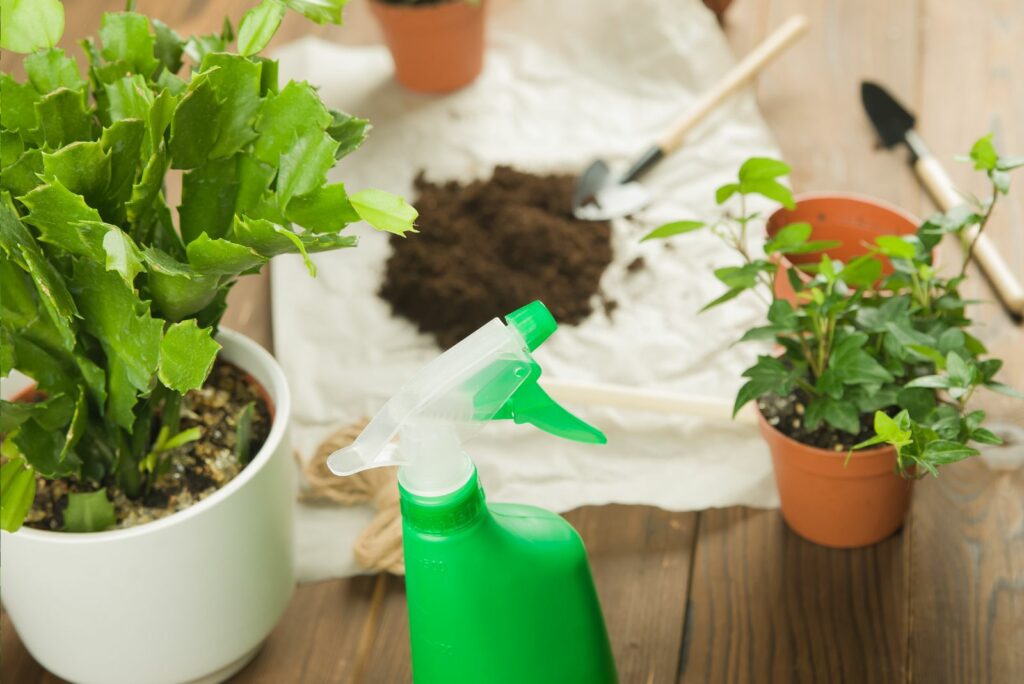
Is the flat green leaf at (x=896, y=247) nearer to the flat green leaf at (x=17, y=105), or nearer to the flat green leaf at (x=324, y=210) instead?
the flat green leaf at (x=324, y=210)

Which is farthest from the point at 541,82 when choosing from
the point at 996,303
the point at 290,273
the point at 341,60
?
the point at 996,303

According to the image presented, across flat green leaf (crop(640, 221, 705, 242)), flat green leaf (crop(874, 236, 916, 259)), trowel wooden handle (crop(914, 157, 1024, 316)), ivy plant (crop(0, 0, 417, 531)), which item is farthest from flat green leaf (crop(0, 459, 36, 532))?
trowel wooden handle (crop(914, 157, 1024, 316))

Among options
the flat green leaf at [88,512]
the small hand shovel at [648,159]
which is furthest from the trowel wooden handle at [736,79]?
the flat green leaf at [88,512]

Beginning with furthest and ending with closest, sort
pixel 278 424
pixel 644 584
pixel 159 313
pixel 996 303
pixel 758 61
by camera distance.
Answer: pixel 758 61 < pixel 996 303 < pixel 644 584 < pixel 278 424 < pixel 159 313

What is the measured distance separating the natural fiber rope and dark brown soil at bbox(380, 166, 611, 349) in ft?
0.43

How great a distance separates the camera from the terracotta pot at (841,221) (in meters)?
0.89

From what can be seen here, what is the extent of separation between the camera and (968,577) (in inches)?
29.2

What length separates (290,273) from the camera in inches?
39.5

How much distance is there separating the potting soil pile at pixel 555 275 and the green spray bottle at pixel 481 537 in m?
0.22

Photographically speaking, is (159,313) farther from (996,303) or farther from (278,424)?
(996,303)

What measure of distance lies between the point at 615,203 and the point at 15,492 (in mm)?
613

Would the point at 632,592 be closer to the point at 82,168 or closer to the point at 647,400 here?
the point at 647,400

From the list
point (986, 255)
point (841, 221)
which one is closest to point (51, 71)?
point (841, 221)

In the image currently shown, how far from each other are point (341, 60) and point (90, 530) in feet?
2.39
